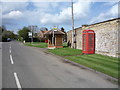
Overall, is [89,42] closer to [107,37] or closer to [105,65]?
[107,37]

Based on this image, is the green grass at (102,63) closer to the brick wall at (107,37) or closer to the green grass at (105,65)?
the green grass at (105,65)

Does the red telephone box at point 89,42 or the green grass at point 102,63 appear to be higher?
the red telephone box at point 89,42

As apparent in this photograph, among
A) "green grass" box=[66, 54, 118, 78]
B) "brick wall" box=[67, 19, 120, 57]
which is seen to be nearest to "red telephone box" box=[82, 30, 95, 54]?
"brick wall" box=[67, 19, 120, 57]

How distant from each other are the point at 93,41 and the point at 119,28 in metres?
3.73

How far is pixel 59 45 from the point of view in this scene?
2412 centimetres

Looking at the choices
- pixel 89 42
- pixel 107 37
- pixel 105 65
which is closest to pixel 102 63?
pixel 105 65

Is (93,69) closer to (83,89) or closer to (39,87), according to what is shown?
(83,89)

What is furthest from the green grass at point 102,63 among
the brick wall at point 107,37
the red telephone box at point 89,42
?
the red telephone box at point 89,42

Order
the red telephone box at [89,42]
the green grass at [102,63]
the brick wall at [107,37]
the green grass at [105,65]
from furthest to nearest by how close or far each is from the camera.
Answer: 1. the red telephone box at [89,42]
2. the brick wall at [107,37]
3. the green grass at [102,63]
4. the green grass at [105,65]

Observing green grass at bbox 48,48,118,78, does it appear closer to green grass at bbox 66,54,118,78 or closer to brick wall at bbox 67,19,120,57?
green grass at bbox 66,54,118,78

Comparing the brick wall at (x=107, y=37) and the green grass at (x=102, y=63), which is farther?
the brick wall at (x=107, y=37)

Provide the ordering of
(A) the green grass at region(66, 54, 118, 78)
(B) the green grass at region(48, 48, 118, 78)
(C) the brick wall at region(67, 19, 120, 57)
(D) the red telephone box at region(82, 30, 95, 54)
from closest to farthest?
(A) the green grass at region(66, 54, 118, 78) → (B) the green grass at region(48, 48, 118, 78) → (C) the brick wall at region(67, 19, 120, 57) → (D) the red telephone box at region(82, 30, 95, 54)

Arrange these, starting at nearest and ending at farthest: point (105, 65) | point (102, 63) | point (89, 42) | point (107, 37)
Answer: point (105, 65)
point (102, 63)
point (107, 37)
point (89, 42)

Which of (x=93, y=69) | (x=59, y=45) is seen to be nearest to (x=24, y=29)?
(x=59, y=45)
